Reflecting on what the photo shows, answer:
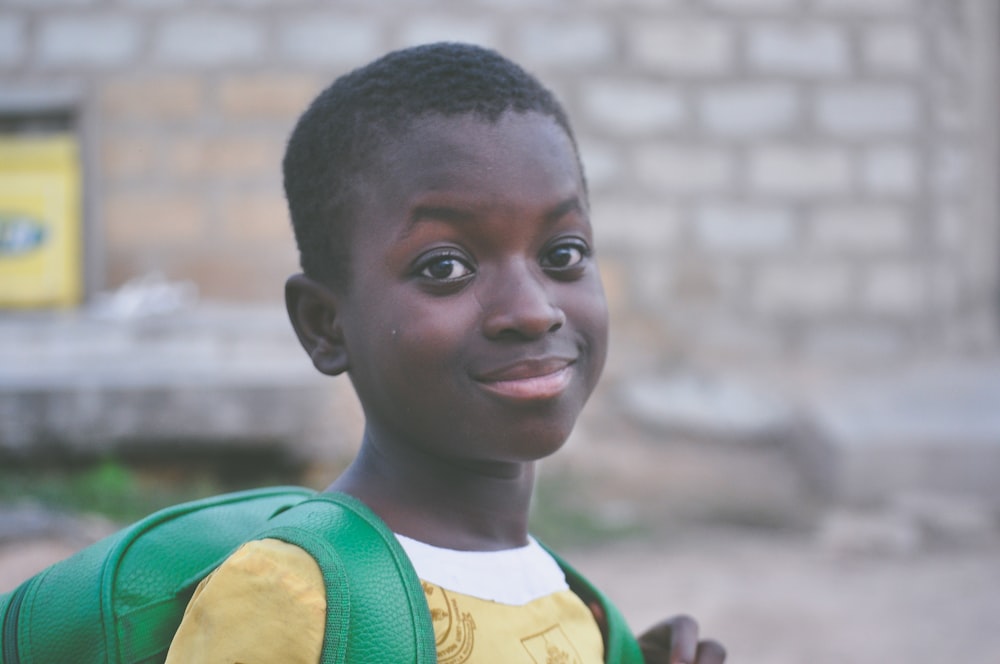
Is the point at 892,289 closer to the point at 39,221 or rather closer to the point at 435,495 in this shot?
the point at 39,221

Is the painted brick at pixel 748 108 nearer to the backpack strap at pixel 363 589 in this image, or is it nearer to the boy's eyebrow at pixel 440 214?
the boy's eyebrow at pixel 440 214

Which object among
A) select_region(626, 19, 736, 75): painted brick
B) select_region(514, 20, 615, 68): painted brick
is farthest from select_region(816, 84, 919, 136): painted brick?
select_region(514, 20, 615, 68): painted brick

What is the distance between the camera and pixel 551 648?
1282mm

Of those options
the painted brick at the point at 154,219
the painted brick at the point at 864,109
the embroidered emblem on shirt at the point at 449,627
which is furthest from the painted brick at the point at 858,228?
the embroidered emblem on shirt at the point at 449,627

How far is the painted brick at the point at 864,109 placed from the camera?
252 inches

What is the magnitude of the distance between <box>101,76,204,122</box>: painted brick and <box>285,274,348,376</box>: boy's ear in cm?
500

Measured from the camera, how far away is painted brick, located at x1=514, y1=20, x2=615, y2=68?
20.3ft

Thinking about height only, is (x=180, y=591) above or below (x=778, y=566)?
above

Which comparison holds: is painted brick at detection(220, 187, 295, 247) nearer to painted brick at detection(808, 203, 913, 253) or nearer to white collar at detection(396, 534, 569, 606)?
painted brick at detection(808, 203, 913, 253)

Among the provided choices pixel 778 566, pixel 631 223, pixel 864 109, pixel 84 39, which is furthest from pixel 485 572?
pixel 864 109

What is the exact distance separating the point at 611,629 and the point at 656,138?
5248 mm

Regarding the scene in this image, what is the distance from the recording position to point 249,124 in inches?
238

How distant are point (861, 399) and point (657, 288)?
54.9 inches

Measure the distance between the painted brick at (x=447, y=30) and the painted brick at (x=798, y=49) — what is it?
164 cm
